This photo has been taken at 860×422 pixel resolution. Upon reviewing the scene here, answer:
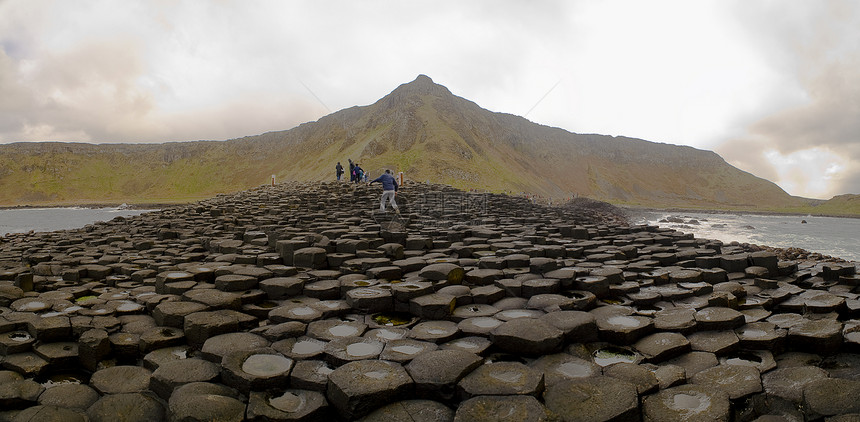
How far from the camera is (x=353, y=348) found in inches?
164

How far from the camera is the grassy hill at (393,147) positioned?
77.2m

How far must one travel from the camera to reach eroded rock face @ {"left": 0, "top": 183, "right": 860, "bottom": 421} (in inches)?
130

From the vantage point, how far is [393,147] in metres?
66.1

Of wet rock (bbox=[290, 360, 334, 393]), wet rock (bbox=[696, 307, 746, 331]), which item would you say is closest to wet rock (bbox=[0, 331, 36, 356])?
wet rock (bbox=[290, 360, 334, 393])

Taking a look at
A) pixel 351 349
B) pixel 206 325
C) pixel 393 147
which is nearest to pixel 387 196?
pixel 206 325

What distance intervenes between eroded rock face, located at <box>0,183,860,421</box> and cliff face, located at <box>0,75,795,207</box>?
196ft

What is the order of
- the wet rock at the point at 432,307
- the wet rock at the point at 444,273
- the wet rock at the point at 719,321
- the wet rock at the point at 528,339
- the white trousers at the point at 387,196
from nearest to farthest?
1. the wet rock at the point at 528,339
2. the wet rock at the point at 719,321
3. the wet rock at the point at 432,307
4. the wet rock at the point at 444,273
5. the white trousers at the point at 387,196

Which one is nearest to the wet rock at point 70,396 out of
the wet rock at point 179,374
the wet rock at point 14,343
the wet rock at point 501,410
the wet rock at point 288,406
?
the wet rock at point 179,374

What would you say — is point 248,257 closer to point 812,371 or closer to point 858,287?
point 812,371

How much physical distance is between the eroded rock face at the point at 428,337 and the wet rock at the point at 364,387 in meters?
0.02

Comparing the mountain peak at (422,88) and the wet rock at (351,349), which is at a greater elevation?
the mountain peak at (422,88)

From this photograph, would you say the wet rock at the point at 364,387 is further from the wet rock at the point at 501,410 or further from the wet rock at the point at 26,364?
the wet rock at the point at 26,364

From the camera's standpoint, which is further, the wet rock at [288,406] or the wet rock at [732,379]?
the wet rock at [732,379]

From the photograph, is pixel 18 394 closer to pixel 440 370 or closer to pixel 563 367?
pixel 440 370
